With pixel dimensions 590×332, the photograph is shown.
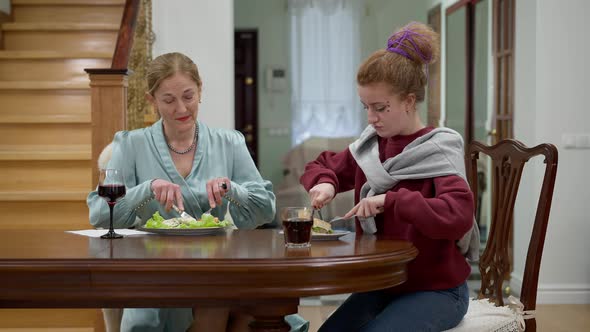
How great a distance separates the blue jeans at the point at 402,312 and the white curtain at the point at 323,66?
375 inches

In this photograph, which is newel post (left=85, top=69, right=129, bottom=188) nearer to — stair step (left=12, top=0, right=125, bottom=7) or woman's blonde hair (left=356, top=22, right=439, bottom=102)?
woman's blonde hair (left=356, top=22, right=439, bottom=102)

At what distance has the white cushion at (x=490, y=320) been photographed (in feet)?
7.59

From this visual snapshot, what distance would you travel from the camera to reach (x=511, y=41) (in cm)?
639

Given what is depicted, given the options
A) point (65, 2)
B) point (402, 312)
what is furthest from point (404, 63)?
point (65, 2)

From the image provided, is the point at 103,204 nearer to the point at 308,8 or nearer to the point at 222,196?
the point at 222,196

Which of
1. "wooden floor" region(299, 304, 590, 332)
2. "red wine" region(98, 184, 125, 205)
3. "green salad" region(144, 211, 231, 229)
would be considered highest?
"red wine" region(98, 184, 125, 205)

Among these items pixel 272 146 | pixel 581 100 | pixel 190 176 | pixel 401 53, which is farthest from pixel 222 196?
pixel 272 146

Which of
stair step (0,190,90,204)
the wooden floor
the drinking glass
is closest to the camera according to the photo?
the drinking glass

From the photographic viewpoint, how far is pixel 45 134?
19.4ft

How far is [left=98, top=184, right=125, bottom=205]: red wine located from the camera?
2.23 meters

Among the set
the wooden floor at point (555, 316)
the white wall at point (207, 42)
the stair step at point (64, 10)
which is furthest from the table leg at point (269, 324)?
the stair step at point (64, 10)

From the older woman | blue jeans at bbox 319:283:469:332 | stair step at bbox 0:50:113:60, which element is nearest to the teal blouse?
the older woman

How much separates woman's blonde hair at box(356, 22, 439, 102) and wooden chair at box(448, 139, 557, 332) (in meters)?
0.51

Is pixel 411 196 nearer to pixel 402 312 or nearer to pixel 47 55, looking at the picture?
pixel 402 312
